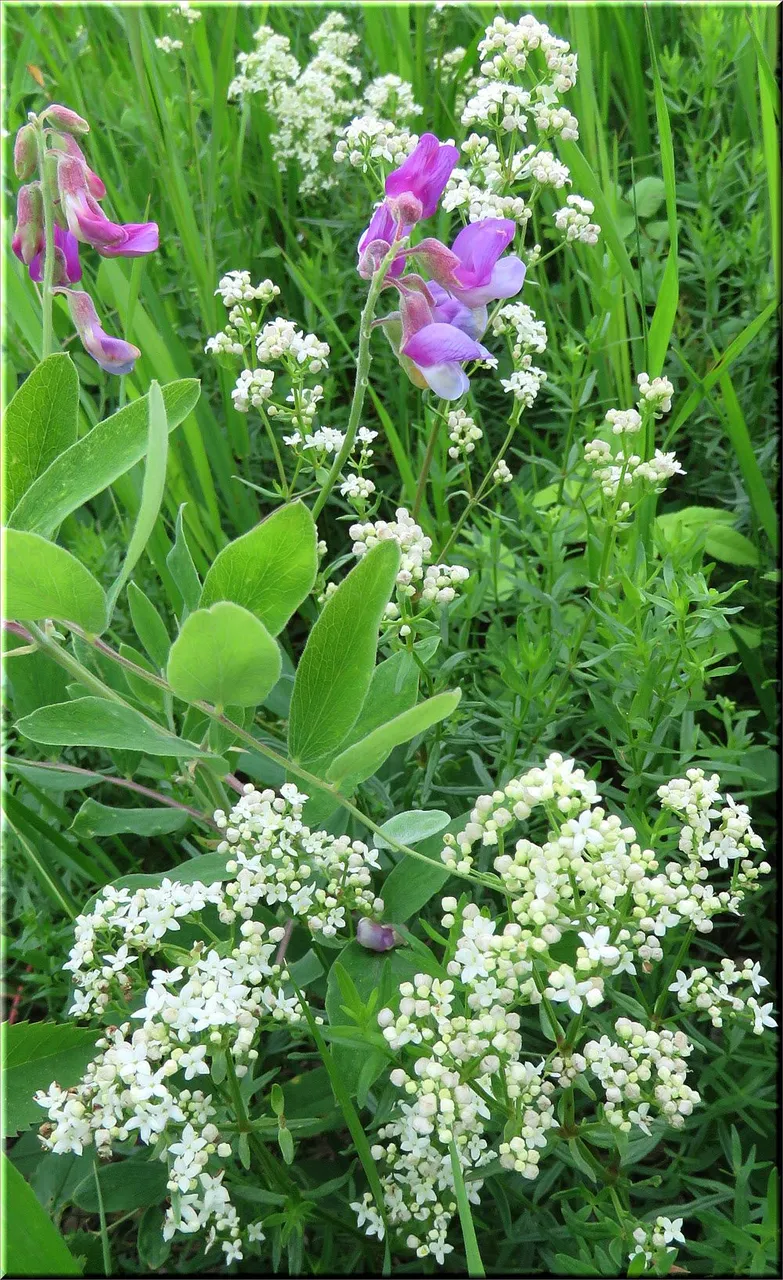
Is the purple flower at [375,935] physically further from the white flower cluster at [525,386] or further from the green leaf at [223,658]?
the white flower cluster at [525,386]

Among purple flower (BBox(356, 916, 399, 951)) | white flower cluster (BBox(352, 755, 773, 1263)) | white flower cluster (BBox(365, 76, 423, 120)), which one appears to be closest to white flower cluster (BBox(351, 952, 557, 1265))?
white flower cluster (BBox(352, 755, 773, 1263))

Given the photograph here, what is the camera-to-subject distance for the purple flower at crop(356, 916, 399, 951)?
1.21 m

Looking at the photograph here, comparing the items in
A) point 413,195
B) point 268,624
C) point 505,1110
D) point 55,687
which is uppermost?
point 413,195

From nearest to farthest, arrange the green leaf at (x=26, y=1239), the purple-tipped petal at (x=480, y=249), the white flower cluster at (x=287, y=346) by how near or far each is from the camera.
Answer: the green leaf at (x=26, y=1239), the purple-tipped petal at (x=480, y=249), the white flower cluster at (x=287, y=346)

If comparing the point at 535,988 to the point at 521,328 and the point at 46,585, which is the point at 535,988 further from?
the point at 521,328

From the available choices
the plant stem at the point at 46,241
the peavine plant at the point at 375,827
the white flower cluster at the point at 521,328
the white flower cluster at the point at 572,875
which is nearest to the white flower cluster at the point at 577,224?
the peavine plant at the point at 375,827

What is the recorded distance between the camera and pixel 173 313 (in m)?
2.33

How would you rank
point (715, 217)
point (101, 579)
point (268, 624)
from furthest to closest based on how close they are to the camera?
point (715, 217) → point (101, 579) → point (268, 624)

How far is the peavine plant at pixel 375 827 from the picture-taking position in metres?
0.99

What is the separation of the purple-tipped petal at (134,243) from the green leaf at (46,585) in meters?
0.51

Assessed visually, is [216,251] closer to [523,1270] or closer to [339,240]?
[339,240]

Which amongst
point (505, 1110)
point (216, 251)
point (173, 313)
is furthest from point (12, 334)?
point (505, 1110)

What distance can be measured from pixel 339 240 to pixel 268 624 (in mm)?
1751

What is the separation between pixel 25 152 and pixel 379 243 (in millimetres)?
465
